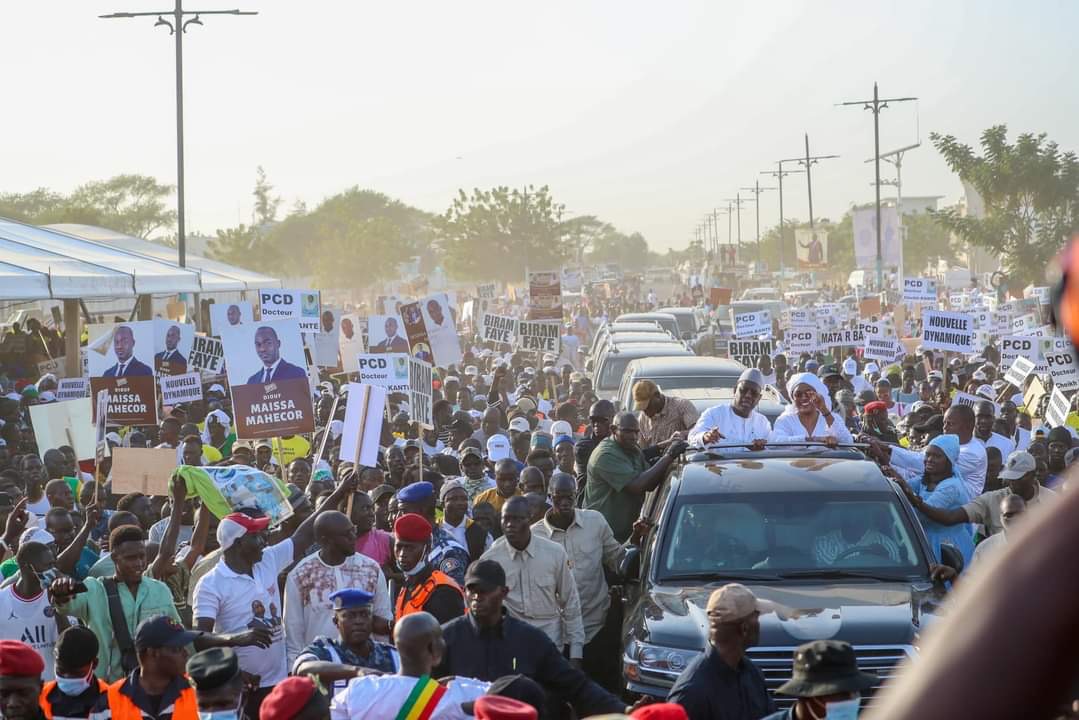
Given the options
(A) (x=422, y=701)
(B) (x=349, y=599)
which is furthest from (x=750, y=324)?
(A) (x=422, y=701)

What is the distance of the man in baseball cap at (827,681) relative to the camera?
14.6 ft

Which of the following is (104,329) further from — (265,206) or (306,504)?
(265,206)

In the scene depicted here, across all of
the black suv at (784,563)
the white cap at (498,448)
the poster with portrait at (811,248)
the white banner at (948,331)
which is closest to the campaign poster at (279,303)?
the white cap at (498,448)

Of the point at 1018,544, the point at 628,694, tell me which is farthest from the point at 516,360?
the point at 1018,544

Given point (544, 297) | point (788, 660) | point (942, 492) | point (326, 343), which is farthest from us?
point (544, 297)

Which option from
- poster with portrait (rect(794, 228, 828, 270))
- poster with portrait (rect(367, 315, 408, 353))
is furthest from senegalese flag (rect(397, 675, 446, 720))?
poster with portrait (rect(794, 228, 828, 270))

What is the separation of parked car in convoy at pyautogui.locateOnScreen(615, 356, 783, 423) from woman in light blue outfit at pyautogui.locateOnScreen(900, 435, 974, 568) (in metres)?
5.29

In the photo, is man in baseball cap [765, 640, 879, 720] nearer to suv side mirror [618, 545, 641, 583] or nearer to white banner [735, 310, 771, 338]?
suv side mirror [618, 545, 641, 583]

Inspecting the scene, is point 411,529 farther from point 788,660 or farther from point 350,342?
point 350,342

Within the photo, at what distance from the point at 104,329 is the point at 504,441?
7.90 m

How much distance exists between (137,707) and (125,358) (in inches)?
408

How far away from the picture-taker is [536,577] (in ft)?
24.7

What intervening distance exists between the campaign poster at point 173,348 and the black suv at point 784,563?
1171cm

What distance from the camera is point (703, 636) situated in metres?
6.57
